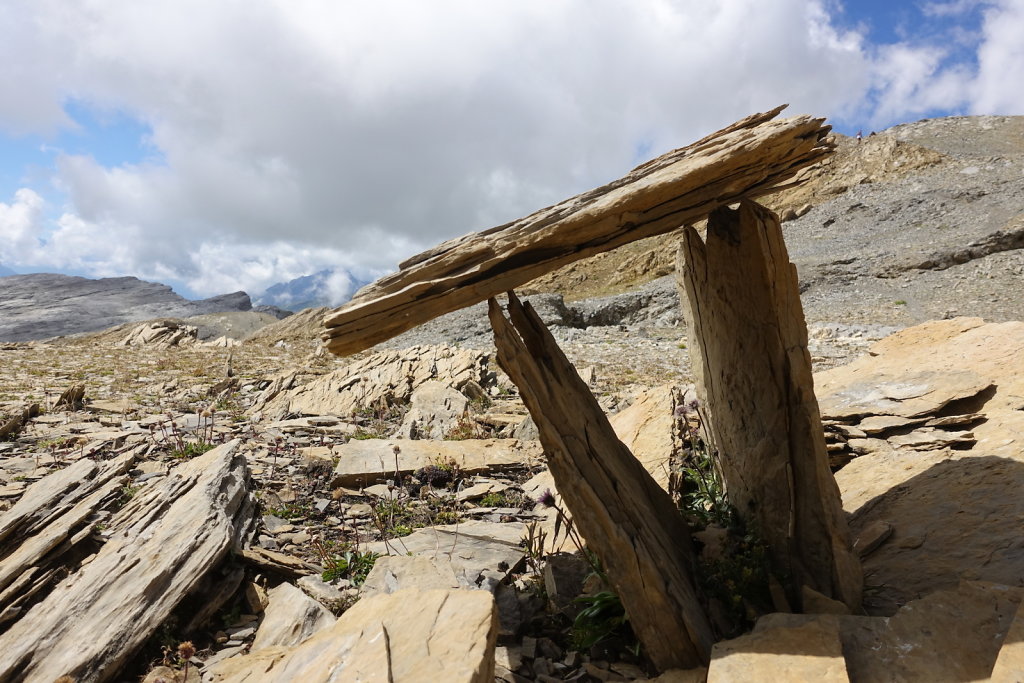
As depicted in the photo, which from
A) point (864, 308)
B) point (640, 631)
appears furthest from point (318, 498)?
point (864, 308)

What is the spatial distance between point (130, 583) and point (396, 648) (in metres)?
2.77

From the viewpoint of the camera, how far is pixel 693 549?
486 centimetres

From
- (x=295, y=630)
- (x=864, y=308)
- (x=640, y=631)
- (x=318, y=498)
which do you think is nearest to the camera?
(x=640, y=631)

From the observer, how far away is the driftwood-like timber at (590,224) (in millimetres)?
4055

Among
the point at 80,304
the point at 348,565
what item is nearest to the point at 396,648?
the point at 348,565

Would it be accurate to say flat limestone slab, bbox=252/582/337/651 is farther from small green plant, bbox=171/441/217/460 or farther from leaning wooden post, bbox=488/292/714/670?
small green plant, bbox=171/441/217/460

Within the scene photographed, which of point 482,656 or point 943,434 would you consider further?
point 943,434

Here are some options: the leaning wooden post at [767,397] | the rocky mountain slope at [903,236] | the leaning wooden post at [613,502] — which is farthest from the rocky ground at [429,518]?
the rocky mountain slope at [903,236]

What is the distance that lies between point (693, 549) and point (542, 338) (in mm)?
2328

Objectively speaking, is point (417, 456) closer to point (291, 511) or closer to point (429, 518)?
point (429, 518)

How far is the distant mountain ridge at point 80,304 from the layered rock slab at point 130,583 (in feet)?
263

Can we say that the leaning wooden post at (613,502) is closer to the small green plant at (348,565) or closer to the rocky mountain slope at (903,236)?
the small green plant at (348,565)

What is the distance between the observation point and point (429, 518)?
263 inches

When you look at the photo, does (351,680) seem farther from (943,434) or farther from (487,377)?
(487,377)
